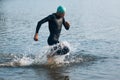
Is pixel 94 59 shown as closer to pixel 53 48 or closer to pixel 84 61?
pixel 84 61

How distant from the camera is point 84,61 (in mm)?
13195

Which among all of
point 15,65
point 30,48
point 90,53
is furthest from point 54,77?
point 30,48

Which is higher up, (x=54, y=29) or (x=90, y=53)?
(x=54, y=29)

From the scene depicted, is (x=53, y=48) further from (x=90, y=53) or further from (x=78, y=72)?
(x=90, y=53)

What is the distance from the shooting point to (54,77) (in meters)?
10.9

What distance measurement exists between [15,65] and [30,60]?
2.99 ft

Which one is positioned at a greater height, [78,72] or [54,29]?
[54,29]

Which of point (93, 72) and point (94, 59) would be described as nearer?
point (93, 72)

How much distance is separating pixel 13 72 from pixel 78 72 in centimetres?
220

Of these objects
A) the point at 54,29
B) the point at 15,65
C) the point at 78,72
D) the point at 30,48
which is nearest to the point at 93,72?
the point at 78,72

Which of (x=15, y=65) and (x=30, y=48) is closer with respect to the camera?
(x=15, y=65)

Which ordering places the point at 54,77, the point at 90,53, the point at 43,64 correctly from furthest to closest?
the point at 90,53 < the point at 43,64 < the point at 54,77

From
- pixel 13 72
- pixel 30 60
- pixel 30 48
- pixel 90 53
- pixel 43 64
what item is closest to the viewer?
pixel 13 72

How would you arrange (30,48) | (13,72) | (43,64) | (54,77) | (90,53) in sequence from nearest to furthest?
1. (54,77)
2. (13,72)
3. (43,64)
4. (90,53)
5. (30,48)
